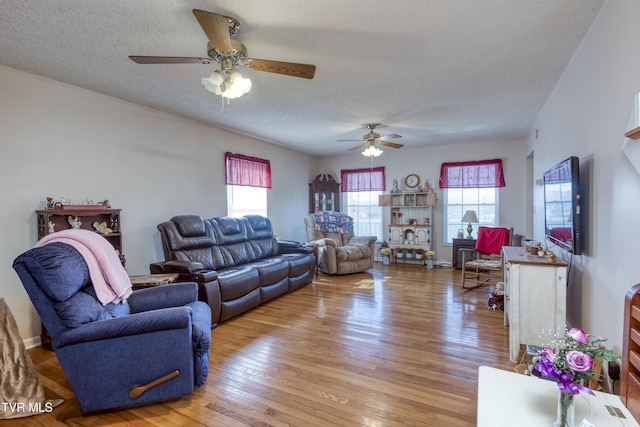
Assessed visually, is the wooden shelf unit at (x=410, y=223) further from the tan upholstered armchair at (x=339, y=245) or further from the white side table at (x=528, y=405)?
the white side table at (x=528, y=405)

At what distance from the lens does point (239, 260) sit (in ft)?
13.7

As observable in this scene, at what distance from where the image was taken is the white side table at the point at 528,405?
106 cm

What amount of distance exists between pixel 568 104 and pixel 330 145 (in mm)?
3921

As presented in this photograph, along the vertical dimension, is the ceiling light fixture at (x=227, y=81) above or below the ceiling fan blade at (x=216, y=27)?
below

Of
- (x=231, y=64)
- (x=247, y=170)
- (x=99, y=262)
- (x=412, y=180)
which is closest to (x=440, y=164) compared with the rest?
(x=412, y=180)

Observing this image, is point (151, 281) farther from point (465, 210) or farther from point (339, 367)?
point (465, 210)

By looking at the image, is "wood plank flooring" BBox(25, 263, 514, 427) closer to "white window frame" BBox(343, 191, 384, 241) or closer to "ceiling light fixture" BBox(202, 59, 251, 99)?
"ceiling light fixture" BBox(202, 59, 251, 99)

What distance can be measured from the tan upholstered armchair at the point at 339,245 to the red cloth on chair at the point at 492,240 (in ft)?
6.12

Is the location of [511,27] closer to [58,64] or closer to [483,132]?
[483,132]

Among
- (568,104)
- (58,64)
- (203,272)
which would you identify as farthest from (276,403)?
(568,104)

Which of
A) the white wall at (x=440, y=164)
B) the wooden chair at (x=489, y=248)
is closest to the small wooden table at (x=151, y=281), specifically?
the wooden chair at (x=489, y=248)

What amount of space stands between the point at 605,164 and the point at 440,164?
14.6 feet

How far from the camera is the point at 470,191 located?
605 cm

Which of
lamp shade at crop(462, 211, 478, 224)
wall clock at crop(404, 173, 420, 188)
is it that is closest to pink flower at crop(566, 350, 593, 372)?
lamp shade at crop(462, 211, 478, 224)
